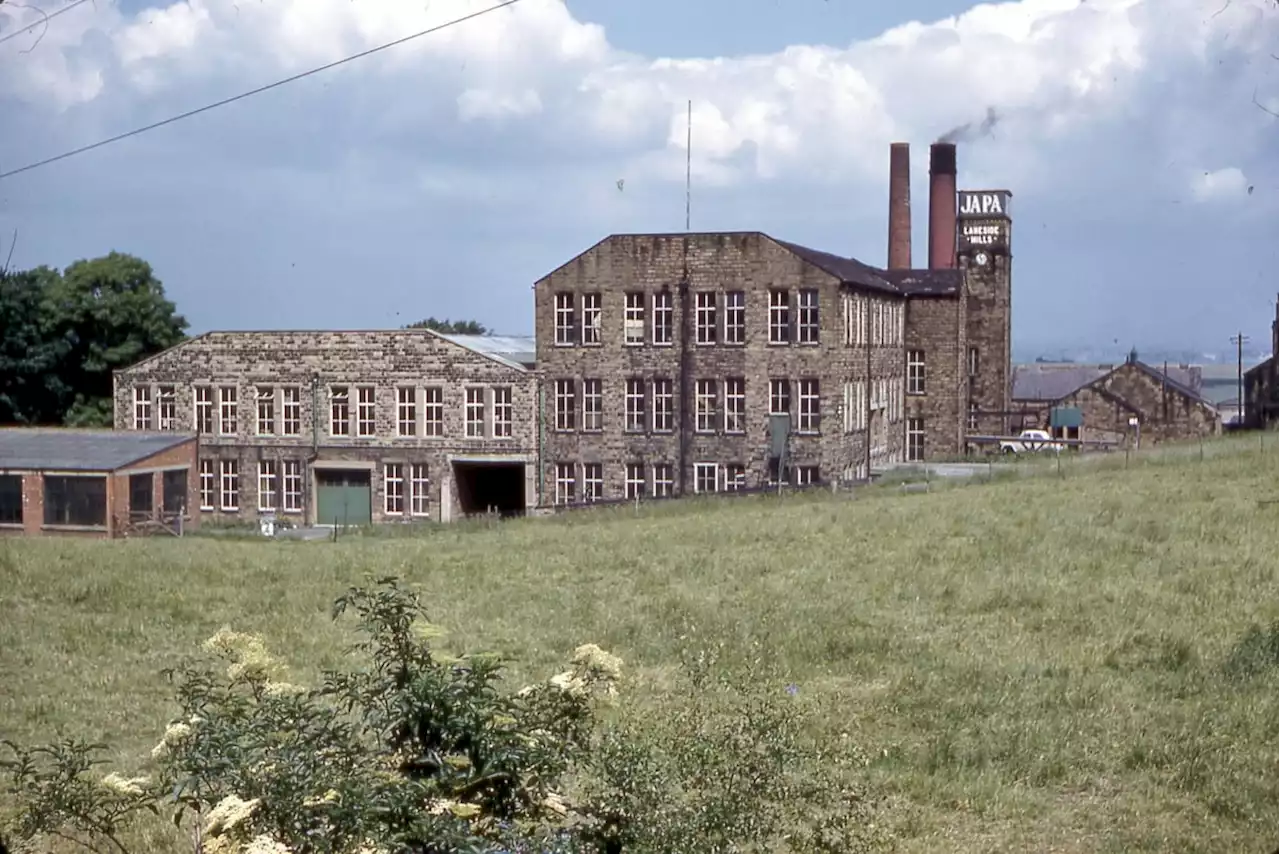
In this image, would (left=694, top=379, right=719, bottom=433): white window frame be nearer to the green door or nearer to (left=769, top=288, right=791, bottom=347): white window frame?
(left=769, top=288, right=791, bottom=347): white window frame

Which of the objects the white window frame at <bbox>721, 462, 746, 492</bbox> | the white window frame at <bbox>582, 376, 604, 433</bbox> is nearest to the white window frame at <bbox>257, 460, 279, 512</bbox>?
the white window frame at <bbox>582, 376, 604, 433</bbox>

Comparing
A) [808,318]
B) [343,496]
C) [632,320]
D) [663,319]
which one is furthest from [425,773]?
[343,496]

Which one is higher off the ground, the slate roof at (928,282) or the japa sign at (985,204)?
the japa sign at (985,204)

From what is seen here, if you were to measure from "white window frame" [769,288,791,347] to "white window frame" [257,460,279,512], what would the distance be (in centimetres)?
1548

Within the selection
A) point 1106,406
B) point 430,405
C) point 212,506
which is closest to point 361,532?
point 430,405

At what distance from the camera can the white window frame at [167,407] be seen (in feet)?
146

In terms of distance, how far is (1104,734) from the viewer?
38.3 ft

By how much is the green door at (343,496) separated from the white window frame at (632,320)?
879 centimetres

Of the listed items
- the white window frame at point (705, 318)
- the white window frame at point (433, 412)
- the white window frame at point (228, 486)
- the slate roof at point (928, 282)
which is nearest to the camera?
the white window frame at point (705, 318)

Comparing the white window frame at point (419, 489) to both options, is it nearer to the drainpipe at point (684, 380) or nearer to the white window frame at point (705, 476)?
the drainpipe at point (684, 380)

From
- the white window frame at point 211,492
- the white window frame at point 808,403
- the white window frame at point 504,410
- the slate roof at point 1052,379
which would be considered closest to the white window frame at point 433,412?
the white window frame at point 504,410

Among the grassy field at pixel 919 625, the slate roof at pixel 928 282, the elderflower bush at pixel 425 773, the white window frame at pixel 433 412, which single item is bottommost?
the grassy field at pixel 919 625

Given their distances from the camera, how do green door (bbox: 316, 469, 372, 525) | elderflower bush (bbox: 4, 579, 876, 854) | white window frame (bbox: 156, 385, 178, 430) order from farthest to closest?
white window frame (bbox: 156, 385, 178, 430) < green door (bbox: 316, 469, 372, 525) < elderflower bush (bbox: 4, 579, 876, 854)

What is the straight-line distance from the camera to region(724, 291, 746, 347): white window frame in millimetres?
41281
